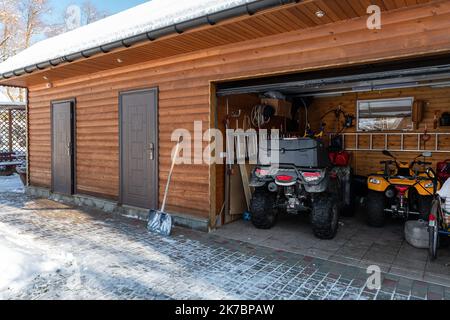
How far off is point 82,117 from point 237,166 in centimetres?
387

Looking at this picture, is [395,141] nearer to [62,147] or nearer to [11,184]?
[62,147]

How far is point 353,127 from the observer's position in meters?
7.30

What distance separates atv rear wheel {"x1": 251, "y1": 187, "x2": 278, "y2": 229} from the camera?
480 centimetres

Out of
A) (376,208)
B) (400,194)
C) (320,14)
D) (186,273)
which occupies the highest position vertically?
(320,14)

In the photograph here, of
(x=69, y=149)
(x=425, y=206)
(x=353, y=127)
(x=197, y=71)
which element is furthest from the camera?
(x=353, y=127)

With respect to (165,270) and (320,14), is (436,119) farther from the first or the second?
(165,270)

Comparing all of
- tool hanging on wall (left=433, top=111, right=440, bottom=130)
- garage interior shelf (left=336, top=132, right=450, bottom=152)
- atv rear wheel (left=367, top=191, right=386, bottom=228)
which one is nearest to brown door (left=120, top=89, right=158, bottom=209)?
atv rear wheel (left=367, top=191, right=386, bottom=228)

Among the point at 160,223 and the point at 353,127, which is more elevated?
the point at 353,127

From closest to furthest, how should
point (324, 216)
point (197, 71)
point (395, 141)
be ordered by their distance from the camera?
point (324, 216), point (197, 71), point (395, 141)

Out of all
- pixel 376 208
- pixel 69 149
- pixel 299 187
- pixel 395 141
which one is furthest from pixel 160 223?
pixel 395 141

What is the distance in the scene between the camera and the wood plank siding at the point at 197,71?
3.29m

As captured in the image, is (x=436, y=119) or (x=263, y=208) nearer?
(x=263, y=208)

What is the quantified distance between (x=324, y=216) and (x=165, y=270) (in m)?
2.27
